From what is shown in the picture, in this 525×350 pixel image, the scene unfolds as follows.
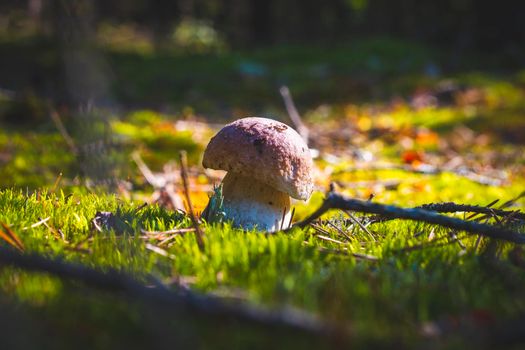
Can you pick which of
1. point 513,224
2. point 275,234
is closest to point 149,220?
point 275,234

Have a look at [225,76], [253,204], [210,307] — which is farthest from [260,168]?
[225,76]

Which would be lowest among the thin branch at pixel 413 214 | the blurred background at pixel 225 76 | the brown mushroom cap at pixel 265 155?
the thin branch at pixel 413 214

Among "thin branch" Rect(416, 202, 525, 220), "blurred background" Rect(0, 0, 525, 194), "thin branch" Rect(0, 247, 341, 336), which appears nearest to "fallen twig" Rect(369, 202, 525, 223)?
"thin branch" Rect(416, 202, 525, 220)

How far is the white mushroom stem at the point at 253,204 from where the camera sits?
2.62 m

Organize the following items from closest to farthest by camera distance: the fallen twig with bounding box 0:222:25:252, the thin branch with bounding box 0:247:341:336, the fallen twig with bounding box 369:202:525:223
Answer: the thin branch with bounding box 0:247:341:336, the fallen twig with bounding box 0:222:25:252, the fallen twig with bounding box 369:202:525:223

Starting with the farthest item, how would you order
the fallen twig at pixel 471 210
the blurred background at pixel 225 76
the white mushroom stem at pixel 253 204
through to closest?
the blurred background at pixel 225 76
the white mushroom stem at pixel 253 204
the fallen twig at pixel 471 210

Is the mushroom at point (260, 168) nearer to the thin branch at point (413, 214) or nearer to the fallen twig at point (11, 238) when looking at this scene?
the thin branch at point (413, 214)

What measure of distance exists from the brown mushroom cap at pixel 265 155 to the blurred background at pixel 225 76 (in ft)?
1.90

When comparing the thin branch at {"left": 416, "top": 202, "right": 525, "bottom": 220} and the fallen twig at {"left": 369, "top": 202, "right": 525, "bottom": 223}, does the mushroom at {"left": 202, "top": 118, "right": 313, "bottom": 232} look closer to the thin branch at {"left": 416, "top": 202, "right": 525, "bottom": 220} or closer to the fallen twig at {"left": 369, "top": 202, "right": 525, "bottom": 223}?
the fallen twig at {"left": 369, "top": 202, "right": 525, "bottom": 223}

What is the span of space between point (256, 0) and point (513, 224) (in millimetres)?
23913

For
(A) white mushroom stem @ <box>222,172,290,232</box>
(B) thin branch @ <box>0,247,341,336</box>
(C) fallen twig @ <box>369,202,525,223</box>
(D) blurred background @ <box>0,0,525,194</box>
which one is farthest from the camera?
(D) blurred background @ <box>0,0,525,194</box>

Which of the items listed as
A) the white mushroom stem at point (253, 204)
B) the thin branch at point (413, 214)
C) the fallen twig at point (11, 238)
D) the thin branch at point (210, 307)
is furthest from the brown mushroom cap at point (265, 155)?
the thin branch at point (210, 307)

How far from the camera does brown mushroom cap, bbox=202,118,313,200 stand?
2.42 meters

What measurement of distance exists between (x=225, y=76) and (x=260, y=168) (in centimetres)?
1246
